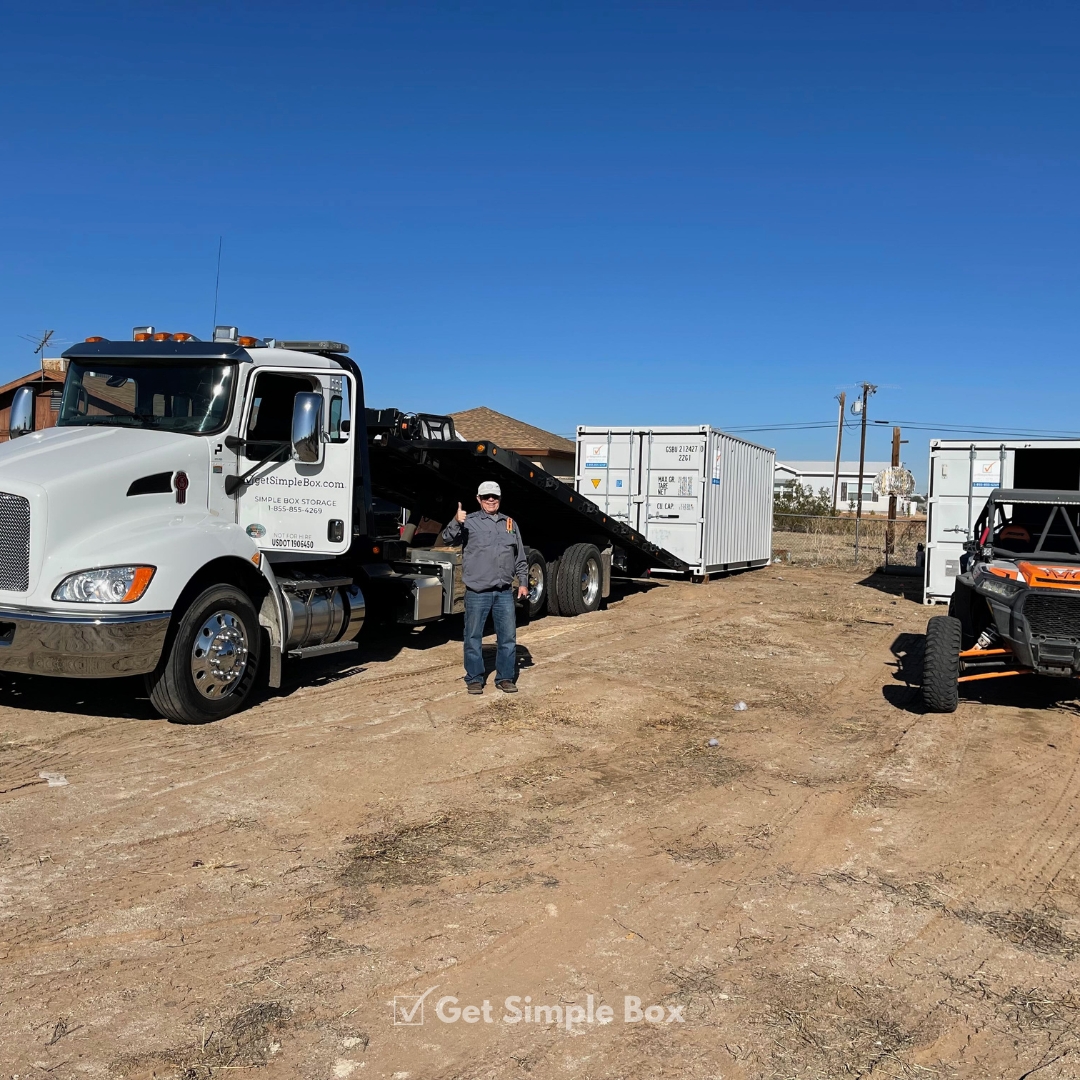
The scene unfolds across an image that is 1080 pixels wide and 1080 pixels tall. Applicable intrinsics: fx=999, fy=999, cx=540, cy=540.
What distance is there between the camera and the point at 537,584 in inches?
504

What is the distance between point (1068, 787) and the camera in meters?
6.41

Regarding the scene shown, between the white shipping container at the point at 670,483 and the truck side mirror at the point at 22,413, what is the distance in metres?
11.1

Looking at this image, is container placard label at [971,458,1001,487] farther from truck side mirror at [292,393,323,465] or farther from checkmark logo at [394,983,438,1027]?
checkmark logo at [394,983,438,1027]

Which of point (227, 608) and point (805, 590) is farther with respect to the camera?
point (805, 590)

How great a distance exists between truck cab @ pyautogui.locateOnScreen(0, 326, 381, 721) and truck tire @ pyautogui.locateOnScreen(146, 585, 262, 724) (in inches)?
0.4

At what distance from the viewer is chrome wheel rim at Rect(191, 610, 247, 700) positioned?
711cm

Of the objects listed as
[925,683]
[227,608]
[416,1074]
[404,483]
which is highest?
[404,483]

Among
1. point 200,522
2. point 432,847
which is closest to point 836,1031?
point 432,847

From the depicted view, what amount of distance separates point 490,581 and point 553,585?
4.86 metres

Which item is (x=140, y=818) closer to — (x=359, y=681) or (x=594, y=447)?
(x=359, y=681)

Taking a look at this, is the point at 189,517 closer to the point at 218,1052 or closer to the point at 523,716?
the point at 523,716

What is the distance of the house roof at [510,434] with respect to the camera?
3134 centimetres

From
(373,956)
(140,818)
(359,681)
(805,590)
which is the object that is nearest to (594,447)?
(805,590)

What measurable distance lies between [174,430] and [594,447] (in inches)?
439
